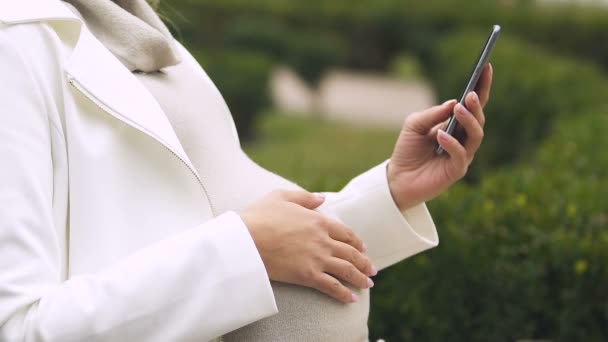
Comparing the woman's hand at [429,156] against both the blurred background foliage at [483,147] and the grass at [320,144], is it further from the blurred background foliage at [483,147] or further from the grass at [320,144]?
the grass at [320,144]

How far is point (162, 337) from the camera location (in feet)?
4.15

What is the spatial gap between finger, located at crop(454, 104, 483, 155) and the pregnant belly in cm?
40

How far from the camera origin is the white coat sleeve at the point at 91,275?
3.86 feet

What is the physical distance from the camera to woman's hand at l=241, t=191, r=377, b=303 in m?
1.38

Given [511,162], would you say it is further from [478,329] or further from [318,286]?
[318,286]

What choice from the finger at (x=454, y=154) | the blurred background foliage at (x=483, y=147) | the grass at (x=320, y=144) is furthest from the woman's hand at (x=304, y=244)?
the grass at (x=320, y=144)

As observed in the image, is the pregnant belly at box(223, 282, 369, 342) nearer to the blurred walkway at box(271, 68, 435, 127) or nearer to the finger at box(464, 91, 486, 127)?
the finger at box(464, 91, 486, 127)

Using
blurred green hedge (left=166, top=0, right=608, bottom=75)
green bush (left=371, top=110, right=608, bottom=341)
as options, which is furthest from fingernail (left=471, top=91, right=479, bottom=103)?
blurred green hedge (left=166, top=0, right=608, bottom=75)

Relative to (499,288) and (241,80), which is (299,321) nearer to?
(499,288)

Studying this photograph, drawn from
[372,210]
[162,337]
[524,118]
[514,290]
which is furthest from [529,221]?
[524,118]

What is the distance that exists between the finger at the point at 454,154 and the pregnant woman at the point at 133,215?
0.23 ft

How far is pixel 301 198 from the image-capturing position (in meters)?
1.47

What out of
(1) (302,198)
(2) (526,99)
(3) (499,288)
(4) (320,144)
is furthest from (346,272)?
(4) (320,144)

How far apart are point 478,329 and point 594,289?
0.37 m
